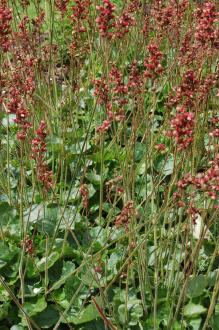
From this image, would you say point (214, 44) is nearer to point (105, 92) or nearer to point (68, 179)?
point (105, 92)

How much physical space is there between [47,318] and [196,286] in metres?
0.66

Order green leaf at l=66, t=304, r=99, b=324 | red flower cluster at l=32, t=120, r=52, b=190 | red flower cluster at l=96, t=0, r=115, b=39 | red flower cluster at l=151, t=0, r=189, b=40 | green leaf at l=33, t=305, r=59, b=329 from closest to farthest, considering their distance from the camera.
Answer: red flower cluster at l=96, t=0, r=115, b=39, red flower cluster at l=32, t=120, r=52, b=190, green leaf at l=66, t=304, r=99, b=324, green leaf at l=33, t=305, r=59, b=329, red flower cluster at l=151, t=0, r=189, b=40

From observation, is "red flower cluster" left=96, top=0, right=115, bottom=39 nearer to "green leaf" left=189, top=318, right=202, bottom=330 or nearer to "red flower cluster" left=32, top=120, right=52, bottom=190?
"red flower cluster" left=32, top=120, right=52, bottom=190

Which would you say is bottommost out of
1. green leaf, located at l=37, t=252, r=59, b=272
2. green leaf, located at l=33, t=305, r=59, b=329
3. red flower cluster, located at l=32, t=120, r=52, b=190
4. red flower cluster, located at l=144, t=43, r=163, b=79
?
green leaf, located at l=33, t=305, r=59, b=329

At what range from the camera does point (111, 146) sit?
3484mm

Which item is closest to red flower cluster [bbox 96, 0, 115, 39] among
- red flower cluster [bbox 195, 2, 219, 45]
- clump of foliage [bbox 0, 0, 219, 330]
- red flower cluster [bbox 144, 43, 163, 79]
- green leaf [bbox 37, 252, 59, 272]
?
clump of foliage [bbox 0, 0, 219, 330]

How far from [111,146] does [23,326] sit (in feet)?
4.56

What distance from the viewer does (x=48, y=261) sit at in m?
2.61

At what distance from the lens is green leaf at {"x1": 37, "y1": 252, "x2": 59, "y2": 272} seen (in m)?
2.59

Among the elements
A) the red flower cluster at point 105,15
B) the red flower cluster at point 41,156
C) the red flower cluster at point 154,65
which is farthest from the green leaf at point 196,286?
the red flower cluster at point 105,15

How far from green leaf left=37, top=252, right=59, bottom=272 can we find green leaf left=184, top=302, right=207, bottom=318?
0.63 m

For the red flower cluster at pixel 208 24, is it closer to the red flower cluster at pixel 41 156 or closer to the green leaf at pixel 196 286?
the red flower cluster at pixel 41 156

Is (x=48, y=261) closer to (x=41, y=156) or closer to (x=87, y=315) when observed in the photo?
(x=87, y=315)

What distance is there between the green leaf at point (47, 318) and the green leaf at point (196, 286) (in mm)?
596
